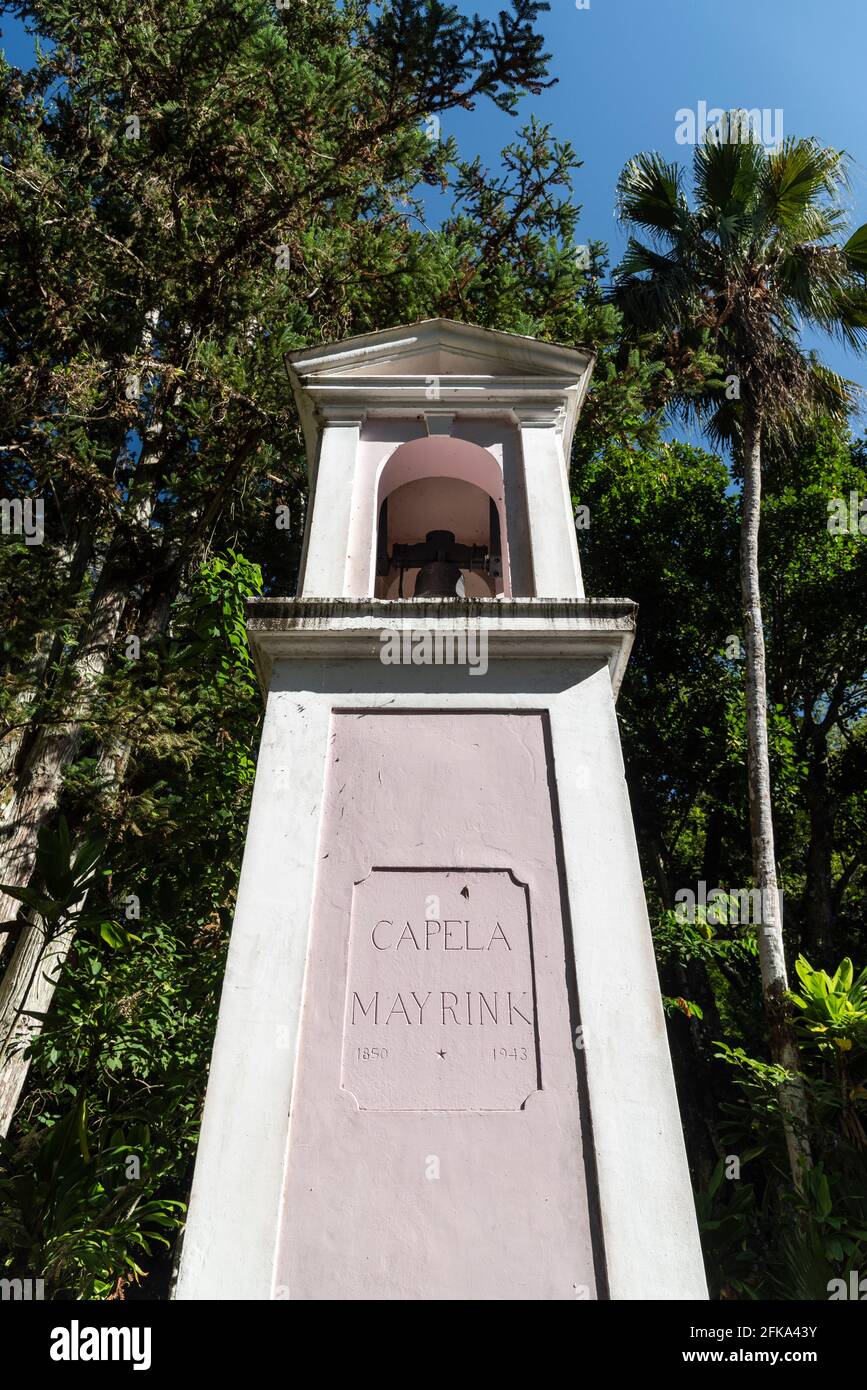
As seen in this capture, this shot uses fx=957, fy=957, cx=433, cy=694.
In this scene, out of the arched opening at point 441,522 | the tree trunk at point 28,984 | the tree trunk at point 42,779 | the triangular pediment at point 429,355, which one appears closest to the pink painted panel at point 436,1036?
the arched opening at point 441,522

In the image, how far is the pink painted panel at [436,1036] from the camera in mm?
3555

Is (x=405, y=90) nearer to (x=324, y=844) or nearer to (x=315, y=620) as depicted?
(x=315, y=620)

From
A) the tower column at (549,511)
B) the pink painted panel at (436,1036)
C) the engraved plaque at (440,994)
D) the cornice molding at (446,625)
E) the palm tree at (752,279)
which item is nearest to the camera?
the pink painted panel at (436,1036)

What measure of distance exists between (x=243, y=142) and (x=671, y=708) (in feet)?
34.9

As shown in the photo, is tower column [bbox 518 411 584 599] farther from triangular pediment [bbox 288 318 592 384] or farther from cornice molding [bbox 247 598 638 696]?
triangular pediment [bbox 288 318 592 384]

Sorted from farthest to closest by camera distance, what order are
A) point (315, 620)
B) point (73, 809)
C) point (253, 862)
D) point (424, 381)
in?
point (73, 809) → point (424, 381) → point (315, 620) → point (253, 862)

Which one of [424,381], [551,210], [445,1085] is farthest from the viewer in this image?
[551,210]

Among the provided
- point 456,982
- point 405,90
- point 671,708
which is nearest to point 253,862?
point 456,982

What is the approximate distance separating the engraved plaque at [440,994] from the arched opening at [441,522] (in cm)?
221

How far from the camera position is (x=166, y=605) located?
10516 mm

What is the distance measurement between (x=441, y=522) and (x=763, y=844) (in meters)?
6.54

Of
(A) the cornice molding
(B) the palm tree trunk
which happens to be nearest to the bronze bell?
(A) the cornice molding

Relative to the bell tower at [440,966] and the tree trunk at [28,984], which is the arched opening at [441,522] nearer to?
the bell tower at [440,966]

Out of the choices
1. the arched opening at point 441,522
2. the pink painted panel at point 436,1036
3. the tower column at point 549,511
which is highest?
the arched opening at point 441,522
